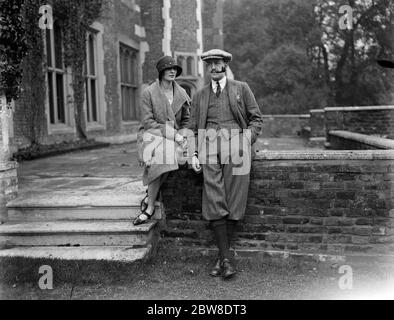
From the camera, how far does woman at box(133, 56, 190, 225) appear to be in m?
4.57

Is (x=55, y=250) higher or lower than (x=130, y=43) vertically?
lower

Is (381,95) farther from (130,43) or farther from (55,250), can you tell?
(55,250)

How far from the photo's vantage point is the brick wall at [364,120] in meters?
12.1

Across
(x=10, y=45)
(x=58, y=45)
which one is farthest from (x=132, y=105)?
(x=10, y=45)

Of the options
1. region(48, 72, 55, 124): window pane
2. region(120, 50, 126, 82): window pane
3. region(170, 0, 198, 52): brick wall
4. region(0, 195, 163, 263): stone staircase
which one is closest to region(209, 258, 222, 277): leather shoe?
region(0, 195, 163, 263): stone staircase

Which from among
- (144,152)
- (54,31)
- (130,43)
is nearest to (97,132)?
(54,31)

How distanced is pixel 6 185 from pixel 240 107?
258 cm

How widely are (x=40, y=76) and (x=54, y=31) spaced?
182 cm

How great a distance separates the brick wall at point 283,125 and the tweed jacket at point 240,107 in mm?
17381

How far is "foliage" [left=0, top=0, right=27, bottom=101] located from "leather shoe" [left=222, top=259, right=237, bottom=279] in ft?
9.37

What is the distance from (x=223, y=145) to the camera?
4387mm

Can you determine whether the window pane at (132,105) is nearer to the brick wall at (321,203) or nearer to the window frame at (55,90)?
the window frame at (55,90)
